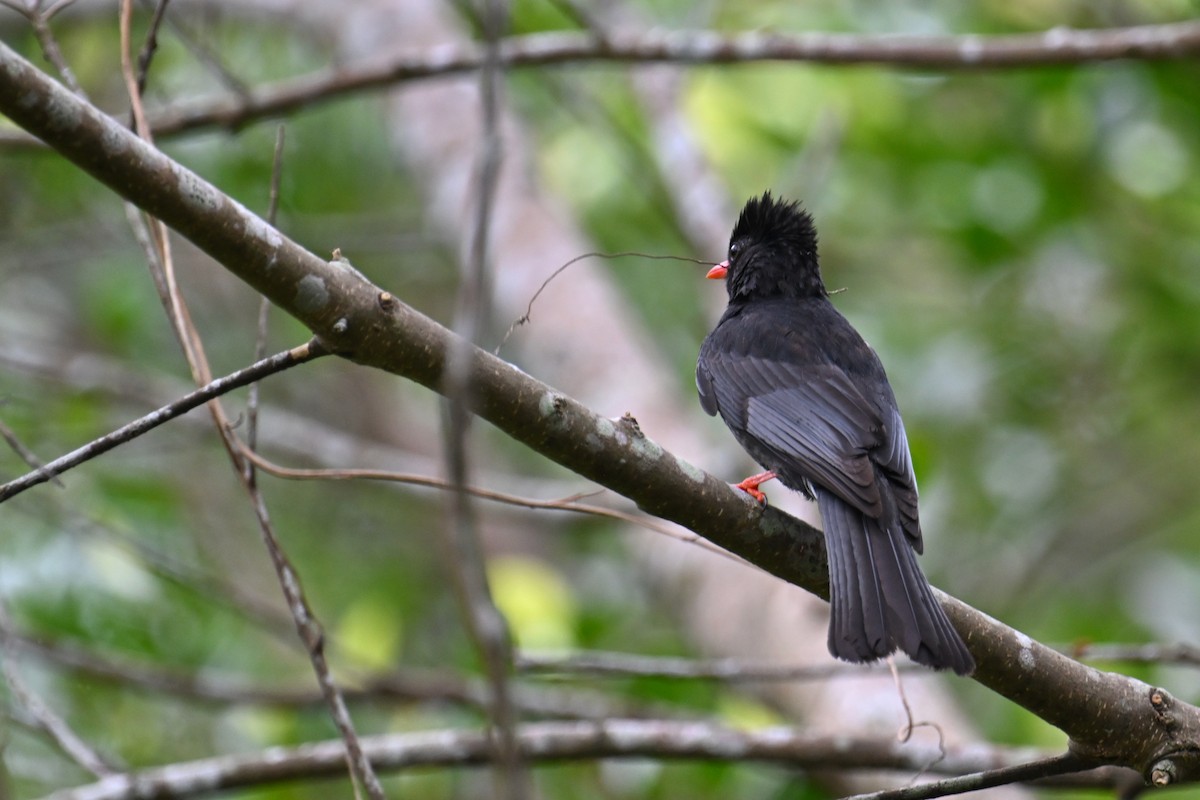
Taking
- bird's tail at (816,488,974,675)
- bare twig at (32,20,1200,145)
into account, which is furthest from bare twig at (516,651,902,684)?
bare twig at (32,20,1200,145)

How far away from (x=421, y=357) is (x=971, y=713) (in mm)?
5159

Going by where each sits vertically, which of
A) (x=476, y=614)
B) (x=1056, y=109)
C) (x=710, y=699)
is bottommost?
(x=476, y=614)

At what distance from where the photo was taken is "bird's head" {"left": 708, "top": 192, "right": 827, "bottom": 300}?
4020 mm

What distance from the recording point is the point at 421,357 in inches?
78.5

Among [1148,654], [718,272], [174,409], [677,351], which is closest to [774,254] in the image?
[718,272]

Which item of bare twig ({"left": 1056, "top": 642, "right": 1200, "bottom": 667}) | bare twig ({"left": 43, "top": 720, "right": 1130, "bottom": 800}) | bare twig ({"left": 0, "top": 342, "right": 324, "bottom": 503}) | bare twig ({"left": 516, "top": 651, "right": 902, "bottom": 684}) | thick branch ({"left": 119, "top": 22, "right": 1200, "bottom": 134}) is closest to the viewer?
bare twig ({"left": 0, "top": 342, "right": 324, "bottom": 503})

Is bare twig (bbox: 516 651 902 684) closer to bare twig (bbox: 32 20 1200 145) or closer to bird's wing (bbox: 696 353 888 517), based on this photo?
bird's wing (bbox: 696 353 888 517)

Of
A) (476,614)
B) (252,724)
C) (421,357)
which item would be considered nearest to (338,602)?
(252,724)

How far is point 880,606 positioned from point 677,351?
5.80 m

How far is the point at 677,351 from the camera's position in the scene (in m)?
8.22

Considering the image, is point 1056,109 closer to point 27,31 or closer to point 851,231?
point 851,231

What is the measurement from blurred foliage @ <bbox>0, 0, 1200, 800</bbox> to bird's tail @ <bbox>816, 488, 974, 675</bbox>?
6.65ft

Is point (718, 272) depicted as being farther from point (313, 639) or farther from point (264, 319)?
point (313, 639)

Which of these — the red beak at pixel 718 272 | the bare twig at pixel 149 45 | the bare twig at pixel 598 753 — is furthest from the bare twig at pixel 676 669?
the bare twig at pixel 149 45
